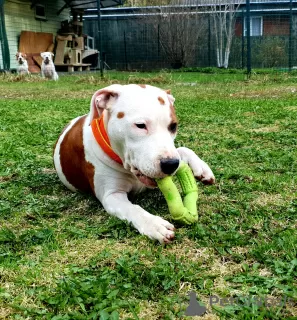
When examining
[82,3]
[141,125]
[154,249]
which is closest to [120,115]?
[141,125]

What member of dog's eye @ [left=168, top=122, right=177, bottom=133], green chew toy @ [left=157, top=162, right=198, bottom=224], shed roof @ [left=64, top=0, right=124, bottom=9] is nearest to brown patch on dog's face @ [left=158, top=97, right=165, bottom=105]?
dog's eye @ [left=168, top=122, right=177, bottom=133]

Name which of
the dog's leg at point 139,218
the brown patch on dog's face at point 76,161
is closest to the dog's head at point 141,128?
the dog's leg at point 139,218

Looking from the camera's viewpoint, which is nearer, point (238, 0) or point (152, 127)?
point (152, 127)

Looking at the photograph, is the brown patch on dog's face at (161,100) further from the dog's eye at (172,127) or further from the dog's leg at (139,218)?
the dog's leg at (139,218)

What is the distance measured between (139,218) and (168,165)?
329 millimetres

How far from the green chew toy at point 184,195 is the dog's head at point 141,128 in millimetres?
94

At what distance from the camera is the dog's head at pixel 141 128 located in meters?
2.47

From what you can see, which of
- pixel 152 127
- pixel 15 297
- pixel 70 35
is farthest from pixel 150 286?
pixel 70 35

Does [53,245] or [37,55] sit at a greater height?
[37,55]

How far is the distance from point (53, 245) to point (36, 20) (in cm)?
1986

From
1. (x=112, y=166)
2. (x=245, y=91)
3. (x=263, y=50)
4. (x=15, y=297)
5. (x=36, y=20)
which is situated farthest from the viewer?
(x=36, y=20)

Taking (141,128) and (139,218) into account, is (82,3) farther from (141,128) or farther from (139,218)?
(139,218)

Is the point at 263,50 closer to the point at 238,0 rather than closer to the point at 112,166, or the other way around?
the point at 238,0

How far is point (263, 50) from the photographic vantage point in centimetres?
1920
